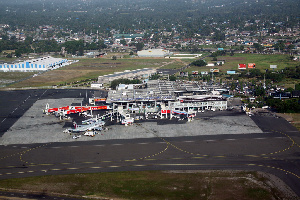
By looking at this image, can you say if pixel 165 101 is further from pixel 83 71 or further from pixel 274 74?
pixel 83 71

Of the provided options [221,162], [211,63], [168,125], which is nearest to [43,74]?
[211,63]

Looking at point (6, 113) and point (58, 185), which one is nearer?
point (58, 185)

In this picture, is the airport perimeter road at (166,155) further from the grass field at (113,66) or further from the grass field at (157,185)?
the grass field at (113,66)

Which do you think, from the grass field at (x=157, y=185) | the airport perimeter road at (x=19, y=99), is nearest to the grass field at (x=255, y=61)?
the airport perimeter road at (x=19, y=99)

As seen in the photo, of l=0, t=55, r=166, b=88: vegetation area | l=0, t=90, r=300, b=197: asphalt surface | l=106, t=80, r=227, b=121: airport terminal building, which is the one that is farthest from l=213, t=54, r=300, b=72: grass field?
l=0, t=90, r=300, b=197: asphalt surface

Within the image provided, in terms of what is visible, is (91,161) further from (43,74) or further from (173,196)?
(43,74)

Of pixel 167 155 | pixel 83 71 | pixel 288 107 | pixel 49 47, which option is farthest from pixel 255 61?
pixel 49 47

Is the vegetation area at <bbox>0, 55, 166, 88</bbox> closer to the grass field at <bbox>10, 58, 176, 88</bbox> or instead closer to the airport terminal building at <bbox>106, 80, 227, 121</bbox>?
the grass field at <bbox>10, 58, 176, 88</bbox>
